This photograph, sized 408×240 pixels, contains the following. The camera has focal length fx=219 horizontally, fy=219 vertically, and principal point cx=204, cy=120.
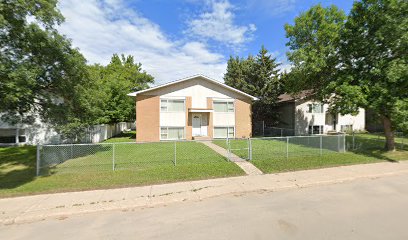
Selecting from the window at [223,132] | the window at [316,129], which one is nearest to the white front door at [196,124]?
the window at [223,132]

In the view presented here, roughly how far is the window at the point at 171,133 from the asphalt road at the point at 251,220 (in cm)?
1521

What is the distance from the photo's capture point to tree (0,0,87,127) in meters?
8.98

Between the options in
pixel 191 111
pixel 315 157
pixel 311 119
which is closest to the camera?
pixel 315 157

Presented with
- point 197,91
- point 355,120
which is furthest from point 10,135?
point 355,120

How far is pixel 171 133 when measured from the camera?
842 inches

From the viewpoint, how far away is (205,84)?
2198 cm

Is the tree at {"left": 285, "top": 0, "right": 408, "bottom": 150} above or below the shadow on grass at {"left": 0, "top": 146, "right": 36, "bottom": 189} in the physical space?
above

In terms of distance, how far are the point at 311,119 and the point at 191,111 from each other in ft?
53.5

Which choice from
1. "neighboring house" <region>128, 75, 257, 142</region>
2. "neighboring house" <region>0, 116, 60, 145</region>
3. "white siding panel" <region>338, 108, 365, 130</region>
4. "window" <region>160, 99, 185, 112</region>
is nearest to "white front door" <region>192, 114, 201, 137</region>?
"neighboring house" <region>128, 75, 257, 142</region>

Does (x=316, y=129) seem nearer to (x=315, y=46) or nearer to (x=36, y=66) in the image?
(x=315, y=46)

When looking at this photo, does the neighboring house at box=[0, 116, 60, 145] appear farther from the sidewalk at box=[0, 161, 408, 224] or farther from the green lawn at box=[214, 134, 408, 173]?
the green lawn at box=[214, 134, 408, 173]

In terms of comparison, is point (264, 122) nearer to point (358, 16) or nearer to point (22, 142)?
point (358, 16)

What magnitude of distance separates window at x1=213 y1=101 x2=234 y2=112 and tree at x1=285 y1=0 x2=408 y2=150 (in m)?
7.30

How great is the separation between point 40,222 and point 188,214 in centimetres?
348
